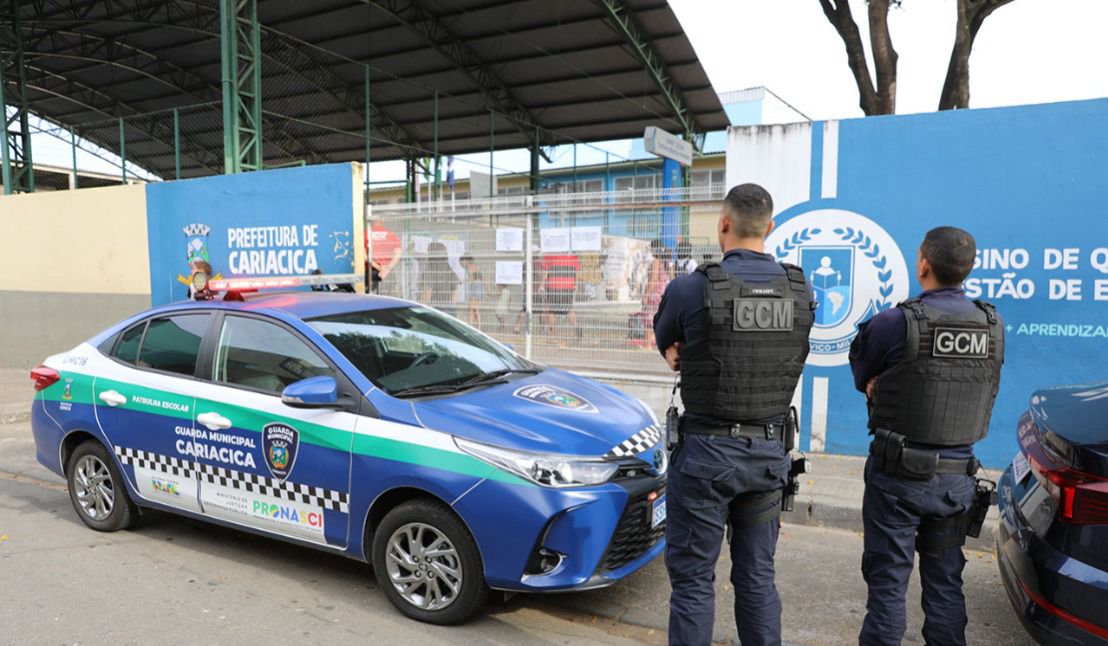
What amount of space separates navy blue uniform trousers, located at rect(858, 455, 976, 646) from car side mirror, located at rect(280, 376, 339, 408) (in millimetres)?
2425

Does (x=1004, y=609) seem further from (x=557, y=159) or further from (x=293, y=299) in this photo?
(x=557, y=159)

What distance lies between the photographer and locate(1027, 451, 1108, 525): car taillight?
7.82ft

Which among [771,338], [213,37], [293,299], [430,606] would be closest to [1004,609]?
→ [771,338]

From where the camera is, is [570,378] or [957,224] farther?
[957,224]

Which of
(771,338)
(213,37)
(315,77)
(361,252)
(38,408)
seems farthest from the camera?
(315,77)

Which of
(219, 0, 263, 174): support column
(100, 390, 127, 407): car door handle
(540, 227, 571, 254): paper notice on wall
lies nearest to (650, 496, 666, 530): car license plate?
(100, 390, 127, 407): car door handle

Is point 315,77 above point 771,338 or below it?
above

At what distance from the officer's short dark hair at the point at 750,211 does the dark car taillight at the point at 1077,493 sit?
4.33 ft

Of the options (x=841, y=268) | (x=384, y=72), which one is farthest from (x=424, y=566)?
(x=384, y=72)

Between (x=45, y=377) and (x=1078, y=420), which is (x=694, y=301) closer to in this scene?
(x=1078, y=420)

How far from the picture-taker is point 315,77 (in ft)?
74.1

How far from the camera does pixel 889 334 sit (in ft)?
9.07

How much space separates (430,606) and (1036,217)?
16.7 ft

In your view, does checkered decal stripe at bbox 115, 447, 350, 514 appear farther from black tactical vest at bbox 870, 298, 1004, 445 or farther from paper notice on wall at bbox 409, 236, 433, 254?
paper notice on wall at bbox 409, 236, 433, 254
